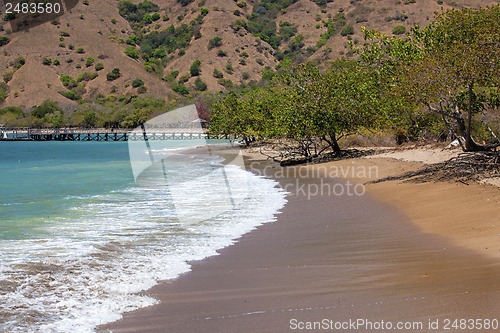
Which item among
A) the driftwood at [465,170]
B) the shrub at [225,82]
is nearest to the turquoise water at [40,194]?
the driftwood at [465,170]

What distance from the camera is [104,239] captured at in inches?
439

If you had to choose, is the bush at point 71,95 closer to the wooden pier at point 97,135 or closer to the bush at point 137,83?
the bush at point 137,83

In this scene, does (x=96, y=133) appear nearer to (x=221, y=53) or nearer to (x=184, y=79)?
(x=184, y=79)

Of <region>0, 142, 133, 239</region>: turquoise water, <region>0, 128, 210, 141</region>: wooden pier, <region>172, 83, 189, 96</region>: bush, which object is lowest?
<region>0, 128, 210, 141</region>: wooden pier

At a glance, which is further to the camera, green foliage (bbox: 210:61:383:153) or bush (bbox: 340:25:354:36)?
bush (bbox: 340:25:354:36)

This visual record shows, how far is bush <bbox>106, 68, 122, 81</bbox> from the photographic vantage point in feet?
449

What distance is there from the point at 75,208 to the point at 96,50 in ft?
449

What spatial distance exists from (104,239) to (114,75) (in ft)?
431

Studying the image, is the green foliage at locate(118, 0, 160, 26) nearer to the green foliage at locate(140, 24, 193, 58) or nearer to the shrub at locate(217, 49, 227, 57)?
the green foliage at locate(140, 24, 193, 58)

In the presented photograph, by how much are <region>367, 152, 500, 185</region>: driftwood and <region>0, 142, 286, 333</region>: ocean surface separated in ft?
14.3

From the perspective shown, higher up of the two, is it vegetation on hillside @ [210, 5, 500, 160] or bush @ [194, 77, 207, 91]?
bush @ [194, 77, 207, 91]

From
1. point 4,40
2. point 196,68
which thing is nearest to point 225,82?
point 196,68

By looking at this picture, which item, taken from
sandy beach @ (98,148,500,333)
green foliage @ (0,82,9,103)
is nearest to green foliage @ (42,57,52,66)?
green foliage @ (0,82,9,103)

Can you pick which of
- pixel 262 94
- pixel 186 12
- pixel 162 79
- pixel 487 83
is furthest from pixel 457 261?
pixel 186 12
